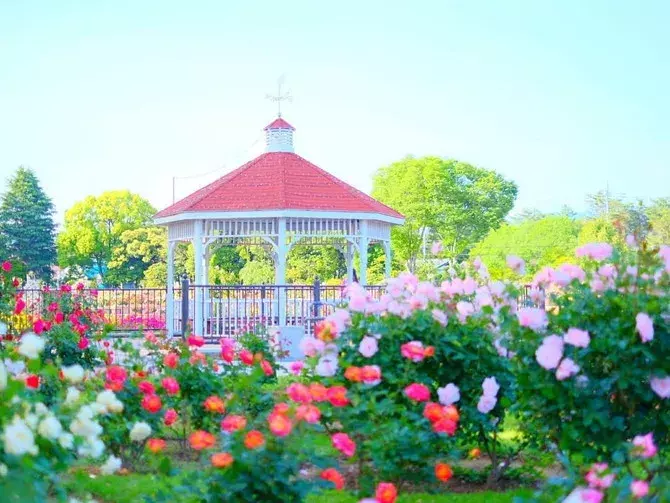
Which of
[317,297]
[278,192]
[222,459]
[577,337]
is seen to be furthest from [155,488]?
[278,192]

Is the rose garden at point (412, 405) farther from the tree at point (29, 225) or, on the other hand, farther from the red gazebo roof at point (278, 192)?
the tree at point (29, 225)

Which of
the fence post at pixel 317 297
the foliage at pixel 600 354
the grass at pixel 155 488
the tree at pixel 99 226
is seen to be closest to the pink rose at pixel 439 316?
the foliage at pixel 600 354

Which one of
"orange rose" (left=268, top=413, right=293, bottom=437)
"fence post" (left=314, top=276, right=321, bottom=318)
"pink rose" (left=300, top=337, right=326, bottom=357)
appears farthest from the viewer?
"fence post" (left=314, top=276, right=321, bottom=318)

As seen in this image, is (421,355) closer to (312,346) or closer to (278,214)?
(312,346)

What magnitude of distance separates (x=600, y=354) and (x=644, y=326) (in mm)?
449

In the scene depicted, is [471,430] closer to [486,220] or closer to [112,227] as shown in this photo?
[486,220]

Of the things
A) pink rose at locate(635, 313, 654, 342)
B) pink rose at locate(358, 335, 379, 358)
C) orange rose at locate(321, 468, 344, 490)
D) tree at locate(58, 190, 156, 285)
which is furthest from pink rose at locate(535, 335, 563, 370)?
tree at locate(58, 190, 156, 285)

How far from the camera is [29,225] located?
148 ft

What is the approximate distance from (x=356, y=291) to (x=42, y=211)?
4358cm

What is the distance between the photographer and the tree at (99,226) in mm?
60719

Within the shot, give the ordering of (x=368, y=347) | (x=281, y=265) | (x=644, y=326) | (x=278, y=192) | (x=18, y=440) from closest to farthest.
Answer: (x=18, y=440) < (x=644, y=326) < (x=368, y=347) < (x=281, y=265) < (x=278, y=192)

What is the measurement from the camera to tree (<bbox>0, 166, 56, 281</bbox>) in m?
44.6

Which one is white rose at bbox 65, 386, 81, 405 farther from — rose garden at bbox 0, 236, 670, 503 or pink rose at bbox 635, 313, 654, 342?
pink rose at bbox 635, 313, 654, 342

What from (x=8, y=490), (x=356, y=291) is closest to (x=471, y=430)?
(x=356, y=291)
